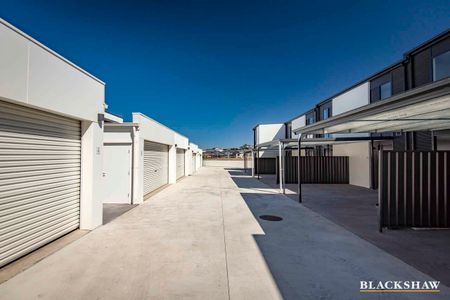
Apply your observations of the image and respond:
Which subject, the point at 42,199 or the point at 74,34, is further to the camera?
the point at 74,34

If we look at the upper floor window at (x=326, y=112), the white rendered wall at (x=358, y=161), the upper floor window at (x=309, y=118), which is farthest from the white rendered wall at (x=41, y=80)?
the upper floor window at (x=309, y=118)

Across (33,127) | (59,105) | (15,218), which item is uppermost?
(59,105)

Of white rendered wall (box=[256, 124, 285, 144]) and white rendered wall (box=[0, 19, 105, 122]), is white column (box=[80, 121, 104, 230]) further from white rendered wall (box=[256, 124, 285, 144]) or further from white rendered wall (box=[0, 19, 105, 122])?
white rendered wall (box=[256, 124, 285, 144])

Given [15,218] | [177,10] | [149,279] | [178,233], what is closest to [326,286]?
[149,279]

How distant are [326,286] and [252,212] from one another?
391 centimetres

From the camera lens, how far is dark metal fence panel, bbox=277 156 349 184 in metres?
13.4

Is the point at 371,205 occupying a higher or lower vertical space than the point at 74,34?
lower

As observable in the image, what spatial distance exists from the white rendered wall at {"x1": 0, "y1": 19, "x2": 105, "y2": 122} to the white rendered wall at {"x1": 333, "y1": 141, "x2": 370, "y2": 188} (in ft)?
42.5

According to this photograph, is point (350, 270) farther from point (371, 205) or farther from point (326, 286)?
point (371, 205)

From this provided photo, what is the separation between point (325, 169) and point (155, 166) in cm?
1065

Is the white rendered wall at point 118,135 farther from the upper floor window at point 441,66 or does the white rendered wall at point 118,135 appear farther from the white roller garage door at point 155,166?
the upper floor window at point 441,66

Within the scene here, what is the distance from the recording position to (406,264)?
3.33 metres

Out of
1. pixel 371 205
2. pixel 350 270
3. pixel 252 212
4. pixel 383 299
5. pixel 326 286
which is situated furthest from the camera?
pixel 371 205

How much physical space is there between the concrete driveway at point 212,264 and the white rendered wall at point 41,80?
8.88 feet
